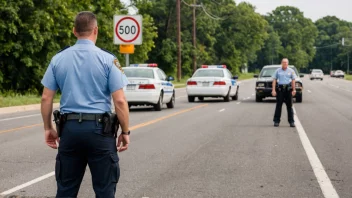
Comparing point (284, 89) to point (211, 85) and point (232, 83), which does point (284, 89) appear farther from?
point (232, 83)

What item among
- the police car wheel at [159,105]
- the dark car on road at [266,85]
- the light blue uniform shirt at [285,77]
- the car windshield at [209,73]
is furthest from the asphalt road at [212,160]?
the car windshield at [209,73]

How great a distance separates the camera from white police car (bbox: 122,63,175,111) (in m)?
21.5

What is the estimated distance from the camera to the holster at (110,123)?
4.40 meters

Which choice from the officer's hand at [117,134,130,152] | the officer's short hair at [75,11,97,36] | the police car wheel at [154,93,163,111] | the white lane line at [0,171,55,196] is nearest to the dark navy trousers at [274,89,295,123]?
the police car wheel at [154,93,163,111]

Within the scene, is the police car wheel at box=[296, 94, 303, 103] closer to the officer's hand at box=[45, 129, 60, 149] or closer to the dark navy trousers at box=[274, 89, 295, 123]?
the dark navy trousers at box=[274, 89, 295, 123]

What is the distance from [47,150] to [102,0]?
32.5 meters

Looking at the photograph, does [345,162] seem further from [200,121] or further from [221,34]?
[221,34]

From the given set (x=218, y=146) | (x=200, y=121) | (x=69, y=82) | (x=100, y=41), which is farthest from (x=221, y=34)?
(x=69, y=82)

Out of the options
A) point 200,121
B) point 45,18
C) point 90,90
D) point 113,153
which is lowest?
point 200,121

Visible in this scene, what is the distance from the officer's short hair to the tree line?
26776mm

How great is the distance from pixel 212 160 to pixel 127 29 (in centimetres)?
1200

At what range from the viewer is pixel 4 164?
31.5 ft

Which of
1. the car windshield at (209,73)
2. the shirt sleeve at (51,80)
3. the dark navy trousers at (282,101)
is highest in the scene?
the shirt sleeve at (51,80)

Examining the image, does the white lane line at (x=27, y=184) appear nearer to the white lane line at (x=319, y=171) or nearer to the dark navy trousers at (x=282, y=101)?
the white lane line at (x=319, y=171)
